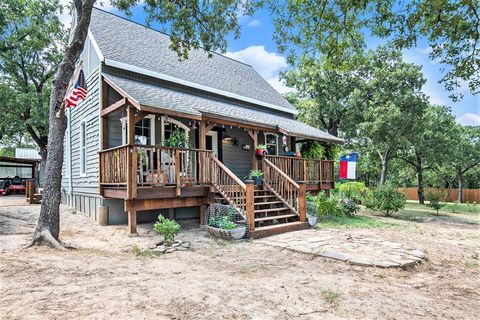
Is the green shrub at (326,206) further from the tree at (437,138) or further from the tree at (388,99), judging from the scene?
the tree at (437,138)

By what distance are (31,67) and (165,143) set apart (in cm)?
1916

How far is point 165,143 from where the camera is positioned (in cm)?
923

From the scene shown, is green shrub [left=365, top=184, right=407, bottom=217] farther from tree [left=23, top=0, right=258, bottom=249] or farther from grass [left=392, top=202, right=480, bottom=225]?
tree [left=23, top=0, right=258, bottom=249]

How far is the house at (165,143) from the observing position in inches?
310

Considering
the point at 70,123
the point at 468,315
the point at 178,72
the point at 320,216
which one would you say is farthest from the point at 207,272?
the point at 70,123

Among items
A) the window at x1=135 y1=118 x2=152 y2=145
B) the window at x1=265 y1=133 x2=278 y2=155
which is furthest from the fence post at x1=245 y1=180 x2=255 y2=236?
the window at x1=265 y1=133 x2=278 y2=155

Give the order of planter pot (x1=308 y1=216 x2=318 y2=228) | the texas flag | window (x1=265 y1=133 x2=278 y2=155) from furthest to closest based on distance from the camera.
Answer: the texas flag → window (x1=265 y1=133 x2=278 y2=155) → planter pot (x1=308 y1=216 x2=318 y2=228)

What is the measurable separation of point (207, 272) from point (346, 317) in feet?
7.49

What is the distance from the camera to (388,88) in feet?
62.1

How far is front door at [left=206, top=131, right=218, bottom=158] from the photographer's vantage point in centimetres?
1183

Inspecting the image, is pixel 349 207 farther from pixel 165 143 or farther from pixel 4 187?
pixel 4 187

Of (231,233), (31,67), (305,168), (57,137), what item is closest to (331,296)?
(231,233)

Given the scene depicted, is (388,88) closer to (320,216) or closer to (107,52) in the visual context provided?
(320,216)

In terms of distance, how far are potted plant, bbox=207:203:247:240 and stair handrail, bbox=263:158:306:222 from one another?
91.7 inches
